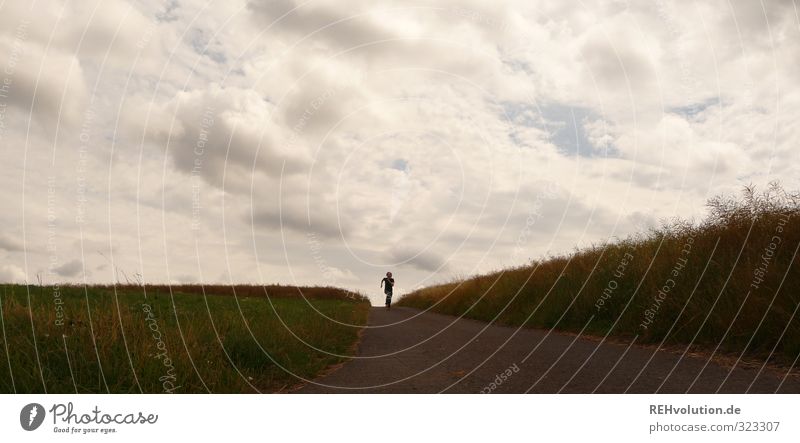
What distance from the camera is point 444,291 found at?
2725 centimetres

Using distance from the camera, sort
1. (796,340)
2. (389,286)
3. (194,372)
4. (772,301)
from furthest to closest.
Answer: (389,286), (772,301), (796,340), (194,372)

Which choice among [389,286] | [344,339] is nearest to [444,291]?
[389,286]

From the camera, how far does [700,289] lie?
8188 millimetres

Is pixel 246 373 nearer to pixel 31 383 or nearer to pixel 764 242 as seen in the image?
pixel 31 383
